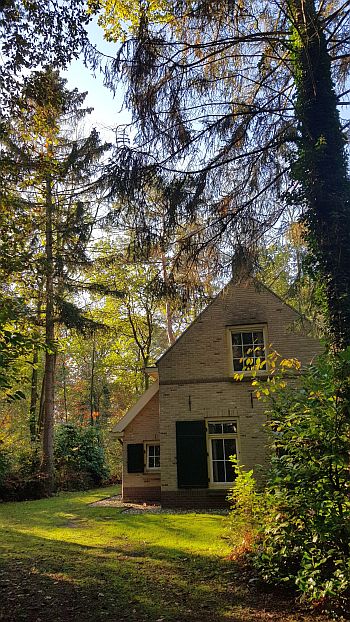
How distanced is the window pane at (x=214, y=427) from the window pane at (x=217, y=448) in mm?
194

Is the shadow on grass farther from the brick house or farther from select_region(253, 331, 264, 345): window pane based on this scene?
select_region(253, 331, 264, 345): window pane

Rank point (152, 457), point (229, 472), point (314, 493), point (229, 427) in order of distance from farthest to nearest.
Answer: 1. point (152, 457)
2. point (229, 427)
3. point (229, 472)
4. point (314, 493)

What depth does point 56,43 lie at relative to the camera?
210 inches

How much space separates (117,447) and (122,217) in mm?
18454

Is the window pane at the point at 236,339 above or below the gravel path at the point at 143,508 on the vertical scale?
above

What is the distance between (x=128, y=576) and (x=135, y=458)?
7545mm

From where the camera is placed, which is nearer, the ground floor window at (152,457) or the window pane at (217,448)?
the window pane at (217,448)

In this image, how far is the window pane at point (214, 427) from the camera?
11555mm

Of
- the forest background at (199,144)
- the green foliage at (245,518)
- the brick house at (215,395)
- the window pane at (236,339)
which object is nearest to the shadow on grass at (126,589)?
the green foliage at (245,518)

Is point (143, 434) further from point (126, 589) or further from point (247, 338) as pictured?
point (126, 589)

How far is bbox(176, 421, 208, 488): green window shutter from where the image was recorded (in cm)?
1121

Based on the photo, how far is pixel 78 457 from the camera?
17.7 metres

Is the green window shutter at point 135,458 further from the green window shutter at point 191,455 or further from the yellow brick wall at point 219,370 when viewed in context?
the green window shutter at point 191,455

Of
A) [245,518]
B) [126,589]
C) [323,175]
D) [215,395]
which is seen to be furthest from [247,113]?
[215,395]
